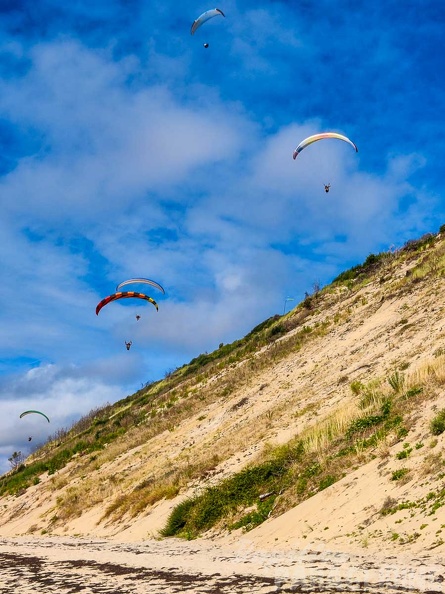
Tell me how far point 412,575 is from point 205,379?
3447 centimetres

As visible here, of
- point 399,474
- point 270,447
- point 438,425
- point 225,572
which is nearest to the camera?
point 225,572

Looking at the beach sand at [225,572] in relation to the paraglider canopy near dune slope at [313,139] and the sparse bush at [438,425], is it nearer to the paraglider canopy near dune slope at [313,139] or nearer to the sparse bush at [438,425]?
the sparse bush at [438,425]

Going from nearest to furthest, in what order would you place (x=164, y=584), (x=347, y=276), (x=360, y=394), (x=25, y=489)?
(x=164, y=584), (x=360, y=394), (x=25, y=489), (x=347, y=276)

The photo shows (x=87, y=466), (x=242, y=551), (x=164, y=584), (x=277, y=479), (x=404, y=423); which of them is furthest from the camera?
(x=87, y=466)

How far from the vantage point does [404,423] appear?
51.8ft

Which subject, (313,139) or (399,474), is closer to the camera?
(399,474)

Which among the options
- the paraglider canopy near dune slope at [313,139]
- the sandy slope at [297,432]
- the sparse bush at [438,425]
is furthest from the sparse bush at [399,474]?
the paraglider canopy near dune slope at [313,139]

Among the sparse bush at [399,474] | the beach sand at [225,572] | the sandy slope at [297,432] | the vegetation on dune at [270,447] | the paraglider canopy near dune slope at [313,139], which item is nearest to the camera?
the beach sand at [225,572]

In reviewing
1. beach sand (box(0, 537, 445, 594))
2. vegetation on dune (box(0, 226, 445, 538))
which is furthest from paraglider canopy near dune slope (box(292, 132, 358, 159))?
beach sand (box(0, 537, 445, 594))

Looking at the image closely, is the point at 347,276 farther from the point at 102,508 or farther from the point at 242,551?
the point at 242,551

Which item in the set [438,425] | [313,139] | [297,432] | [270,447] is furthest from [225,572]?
[313,139]

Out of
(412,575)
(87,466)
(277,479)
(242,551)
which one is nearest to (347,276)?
(87,466)

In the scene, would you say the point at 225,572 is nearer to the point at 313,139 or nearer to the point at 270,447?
the point at 270,447

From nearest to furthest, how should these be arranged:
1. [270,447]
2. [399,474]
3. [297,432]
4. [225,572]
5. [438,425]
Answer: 1. [225,572]
2. [399,474]
3. [438,425]
4. [270,447]
5. [297,432]
